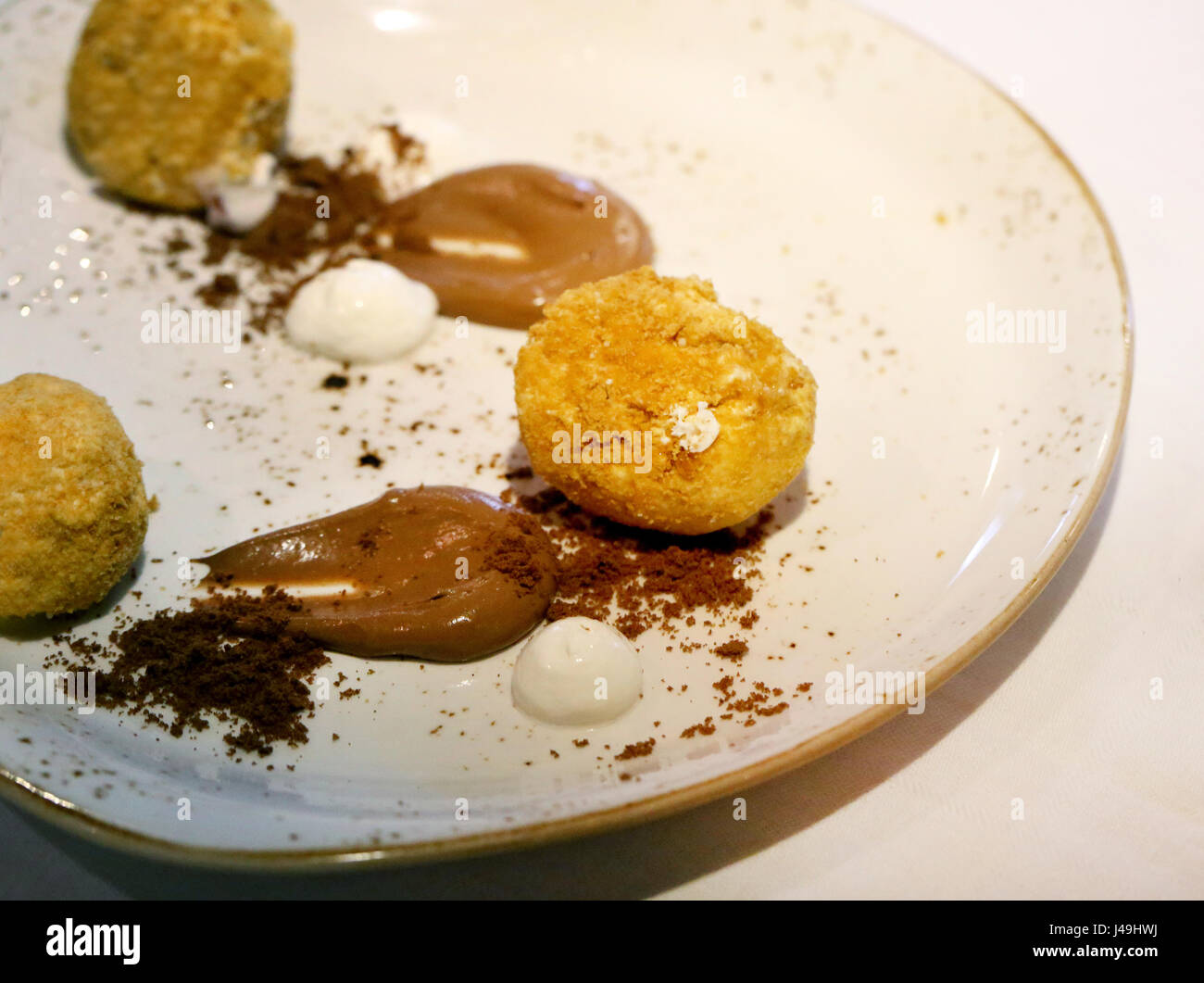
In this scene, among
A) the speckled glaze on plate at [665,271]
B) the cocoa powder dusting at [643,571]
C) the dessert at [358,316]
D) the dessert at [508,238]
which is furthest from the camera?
the dessert at [508,238]

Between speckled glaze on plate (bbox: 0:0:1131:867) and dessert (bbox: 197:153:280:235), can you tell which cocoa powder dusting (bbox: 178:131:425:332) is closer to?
dessert (bbox: 197:153:280:235)

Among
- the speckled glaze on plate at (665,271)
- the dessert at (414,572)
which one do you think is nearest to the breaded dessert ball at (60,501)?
the speckled glaze on plate at (665,271)

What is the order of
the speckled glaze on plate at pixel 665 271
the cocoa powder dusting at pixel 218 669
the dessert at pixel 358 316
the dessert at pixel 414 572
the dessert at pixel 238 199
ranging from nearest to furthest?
the speckled glaze on plate at pixel 665 271, the cocoa powder dusting at pixel 218 669, the dessert at pixel 414 572, the dessert at pixel 358 316, the dessert at pixel 238 199

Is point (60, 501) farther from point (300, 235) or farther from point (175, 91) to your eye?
point (175, 91)

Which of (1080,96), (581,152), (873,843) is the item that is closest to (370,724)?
(873,843)

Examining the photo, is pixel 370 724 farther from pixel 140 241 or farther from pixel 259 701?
pixel 140 241

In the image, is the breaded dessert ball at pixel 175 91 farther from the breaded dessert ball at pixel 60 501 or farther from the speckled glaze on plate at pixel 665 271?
the breaded dessert ball at pixel 60 501

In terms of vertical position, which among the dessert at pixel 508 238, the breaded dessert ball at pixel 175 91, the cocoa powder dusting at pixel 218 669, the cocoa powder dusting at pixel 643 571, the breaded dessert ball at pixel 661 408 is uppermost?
the breaded dessert ball at pixel 175 91
